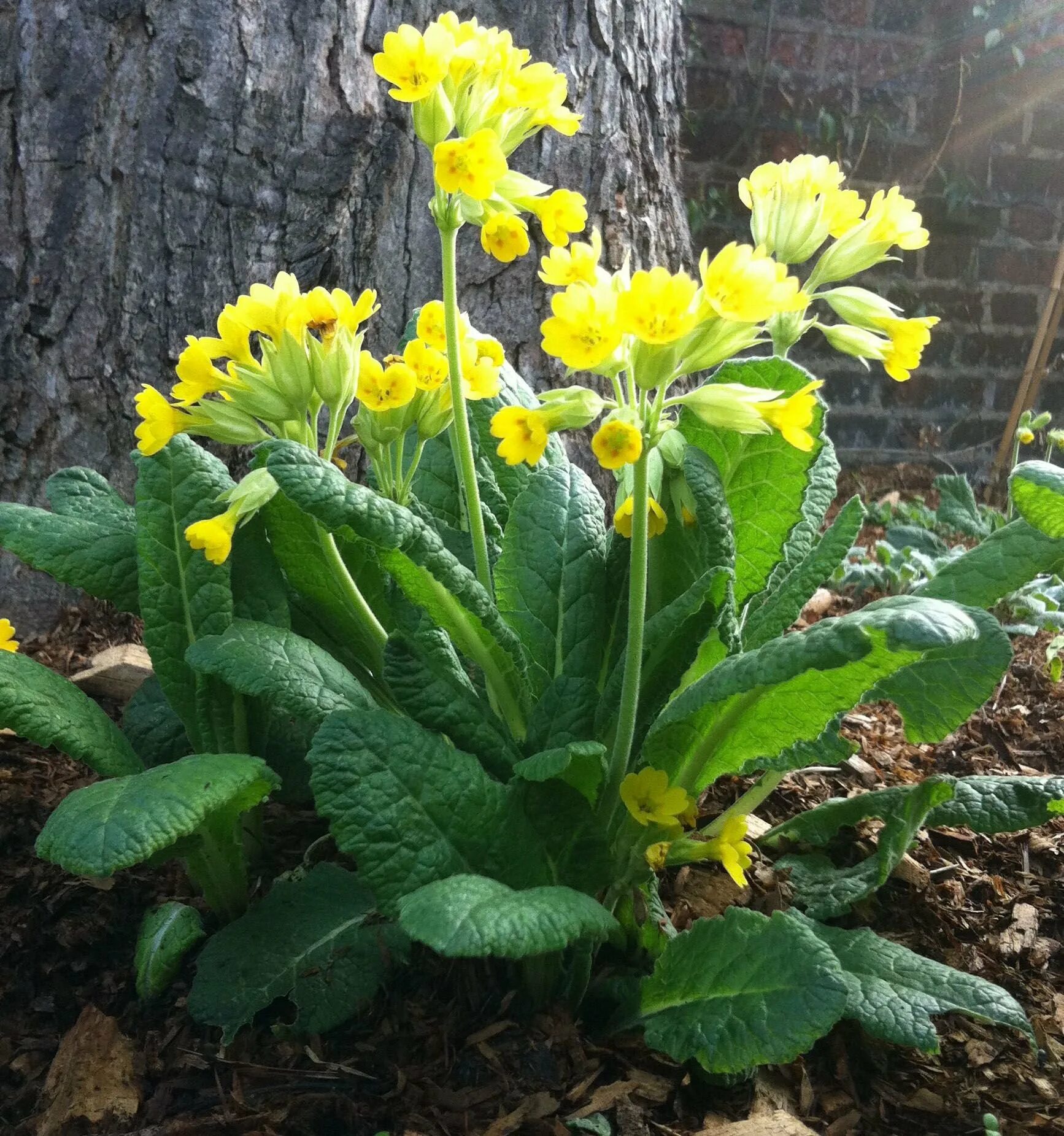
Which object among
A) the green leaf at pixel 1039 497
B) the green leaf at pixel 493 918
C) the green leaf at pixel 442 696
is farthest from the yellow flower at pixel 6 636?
the green leaf at pixel 1039 497

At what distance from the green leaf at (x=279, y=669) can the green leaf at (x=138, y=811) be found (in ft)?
0.31

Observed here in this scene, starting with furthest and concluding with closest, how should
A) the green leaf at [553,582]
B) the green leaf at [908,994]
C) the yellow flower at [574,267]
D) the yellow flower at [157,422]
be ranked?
the green leaf at [553,582] < the yellow flower at [157,422] < the green leaf at [908,994] < the yellow flower at [574,267]

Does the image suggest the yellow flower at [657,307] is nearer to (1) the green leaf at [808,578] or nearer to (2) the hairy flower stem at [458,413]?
(2) the hairy flower stem at [458,413]

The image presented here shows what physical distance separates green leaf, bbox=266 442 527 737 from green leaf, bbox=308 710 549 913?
→ 172 mm

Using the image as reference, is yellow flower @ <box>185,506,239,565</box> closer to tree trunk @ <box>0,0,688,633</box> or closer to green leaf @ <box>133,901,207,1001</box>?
green leaf @ <box>133,901,207,1001</box>

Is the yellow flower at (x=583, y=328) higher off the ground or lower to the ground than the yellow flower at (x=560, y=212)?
lower

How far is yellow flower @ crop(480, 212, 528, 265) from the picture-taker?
144 centimetres

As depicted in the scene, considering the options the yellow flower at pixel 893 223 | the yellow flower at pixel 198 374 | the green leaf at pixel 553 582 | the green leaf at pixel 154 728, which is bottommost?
the green leaf at pixel 154 728

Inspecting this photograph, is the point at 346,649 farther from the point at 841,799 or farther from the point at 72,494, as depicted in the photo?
the point at 841,799

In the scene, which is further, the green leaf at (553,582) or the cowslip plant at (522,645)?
the green leaf at (553,582)

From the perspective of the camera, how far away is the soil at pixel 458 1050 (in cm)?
137

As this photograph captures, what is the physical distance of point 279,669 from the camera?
1427 millimetres

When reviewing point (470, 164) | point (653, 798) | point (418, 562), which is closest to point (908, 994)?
point (653, 798)

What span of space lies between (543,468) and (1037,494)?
0.71 m
